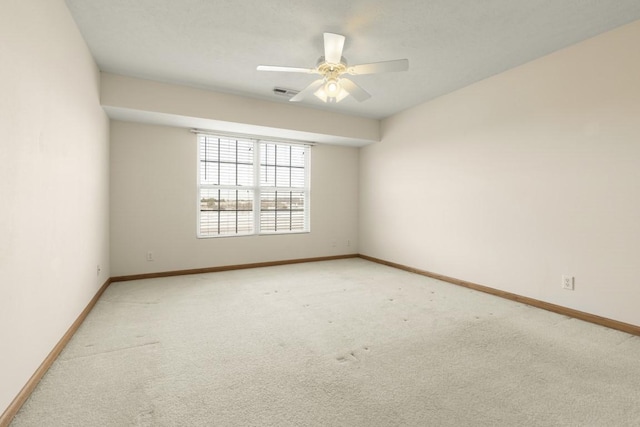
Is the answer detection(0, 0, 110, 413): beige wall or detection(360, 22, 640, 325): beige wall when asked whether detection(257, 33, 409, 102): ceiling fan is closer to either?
detection(0, 0, 110, 413): beige wall

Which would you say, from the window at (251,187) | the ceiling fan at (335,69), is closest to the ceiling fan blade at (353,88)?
the ceiling fan at (335,69)

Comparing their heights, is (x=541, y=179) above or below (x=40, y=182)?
above

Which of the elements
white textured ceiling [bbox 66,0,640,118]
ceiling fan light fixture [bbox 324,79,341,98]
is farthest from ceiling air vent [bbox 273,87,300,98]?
ceiling fan light fixture [bbox 324,79,341,98]

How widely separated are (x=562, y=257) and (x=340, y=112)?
11.6 feet

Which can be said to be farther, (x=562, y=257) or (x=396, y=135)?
(x=396, y=135)

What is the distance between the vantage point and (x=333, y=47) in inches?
93.8

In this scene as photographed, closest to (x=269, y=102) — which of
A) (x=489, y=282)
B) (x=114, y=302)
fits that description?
(x=114, y=302)

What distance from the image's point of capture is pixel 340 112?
4902 millimetres

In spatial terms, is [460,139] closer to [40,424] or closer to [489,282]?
[489,282]

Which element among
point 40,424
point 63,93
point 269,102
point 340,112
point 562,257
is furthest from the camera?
point 340,112

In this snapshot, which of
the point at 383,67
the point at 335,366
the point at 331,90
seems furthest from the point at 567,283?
the point at 331,90

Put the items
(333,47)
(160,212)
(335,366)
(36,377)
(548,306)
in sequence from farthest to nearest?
1. (160,212)
2. (548,306)
3. (333,47)
4. (335,366)
5. (36,377)

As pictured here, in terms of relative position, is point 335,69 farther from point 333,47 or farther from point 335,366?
point 335,366

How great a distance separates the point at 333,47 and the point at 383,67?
0.45 metres
